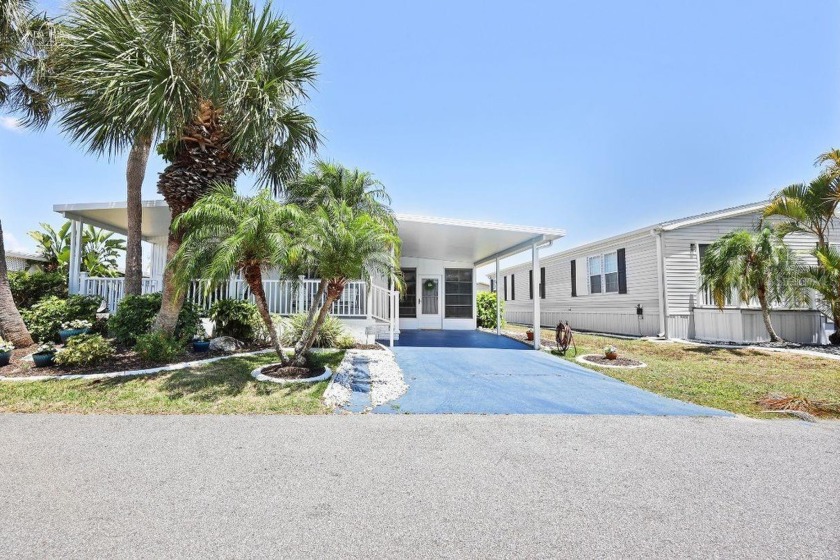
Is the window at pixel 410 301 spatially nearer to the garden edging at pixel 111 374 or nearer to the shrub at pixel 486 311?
the shrub at pixel 486 311

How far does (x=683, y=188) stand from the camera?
1773 centimetres

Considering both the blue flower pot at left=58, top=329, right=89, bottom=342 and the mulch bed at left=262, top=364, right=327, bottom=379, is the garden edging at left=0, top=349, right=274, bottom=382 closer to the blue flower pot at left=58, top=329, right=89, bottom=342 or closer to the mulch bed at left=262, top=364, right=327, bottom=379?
the mulch bed at left=262, top=364, right=327, bottom=379

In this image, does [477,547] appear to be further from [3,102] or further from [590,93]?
[3,102]

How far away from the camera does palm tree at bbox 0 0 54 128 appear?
8062 millimetres

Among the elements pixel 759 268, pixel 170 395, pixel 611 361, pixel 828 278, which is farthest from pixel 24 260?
pixel 828 278

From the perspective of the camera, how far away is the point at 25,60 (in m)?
9.08

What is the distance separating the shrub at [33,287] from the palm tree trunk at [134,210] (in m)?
3.14

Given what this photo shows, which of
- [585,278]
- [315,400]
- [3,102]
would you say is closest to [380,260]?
[315,400]

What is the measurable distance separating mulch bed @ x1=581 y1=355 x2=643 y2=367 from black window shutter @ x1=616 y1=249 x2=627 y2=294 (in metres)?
6.35

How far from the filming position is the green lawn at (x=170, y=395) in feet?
17.4

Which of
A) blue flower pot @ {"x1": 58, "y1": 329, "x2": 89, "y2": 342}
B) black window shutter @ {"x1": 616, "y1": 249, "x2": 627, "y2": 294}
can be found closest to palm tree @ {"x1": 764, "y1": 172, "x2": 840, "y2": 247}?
black window shutter @ {"x1": 616, "y1": 249, "x2": 627, "y2": 294}

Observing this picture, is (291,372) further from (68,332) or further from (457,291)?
(457,291)

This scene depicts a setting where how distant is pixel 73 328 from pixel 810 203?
63.9 ft

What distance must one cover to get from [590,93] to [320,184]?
7.69 meters
